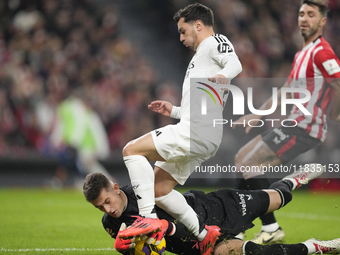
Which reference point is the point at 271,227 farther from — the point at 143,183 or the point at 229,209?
the point at 143,183

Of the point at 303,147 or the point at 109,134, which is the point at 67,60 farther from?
the point at 303,147

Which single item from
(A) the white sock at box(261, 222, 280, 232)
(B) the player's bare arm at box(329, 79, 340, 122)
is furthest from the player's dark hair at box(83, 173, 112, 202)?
(B) the player's bare arm at box(329, 79, 340, 122)

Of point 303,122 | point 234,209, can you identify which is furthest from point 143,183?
point 303,122

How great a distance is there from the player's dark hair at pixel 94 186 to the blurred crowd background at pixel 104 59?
253 inches

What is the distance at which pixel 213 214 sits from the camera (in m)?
3.79

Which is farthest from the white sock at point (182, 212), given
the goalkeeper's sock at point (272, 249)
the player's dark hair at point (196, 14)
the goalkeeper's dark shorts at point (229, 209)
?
the player's dark hair at point (196, 14)

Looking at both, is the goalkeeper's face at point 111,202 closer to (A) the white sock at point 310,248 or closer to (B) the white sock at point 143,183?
(B) the white sock at point 143,183

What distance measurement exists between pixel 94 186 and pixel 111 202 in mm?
186

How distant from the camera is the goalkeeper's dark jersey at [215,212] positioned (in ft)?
11.7

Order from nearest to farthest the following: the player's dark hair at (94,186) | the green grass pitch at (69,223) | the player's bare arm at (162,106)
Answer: the player's dark hair at (94,186)
the player's bare arm at (162,106)
the green grass pitch at (69,223)

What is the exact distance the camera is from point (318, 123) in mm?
4621

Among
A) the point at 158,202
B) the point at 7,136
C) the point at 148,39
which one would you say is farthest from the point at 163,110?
the point at 148,39

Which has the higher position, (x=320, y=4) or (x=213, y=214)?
(x=320, y=4)

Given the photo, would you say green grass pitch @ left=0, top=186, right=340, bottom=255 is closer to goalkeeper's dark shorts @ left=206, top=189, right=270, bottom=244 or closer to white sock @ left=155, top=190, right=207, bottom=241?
goalkeeper's dark shorts @ left=206, top=189, right=270, bottom=244
